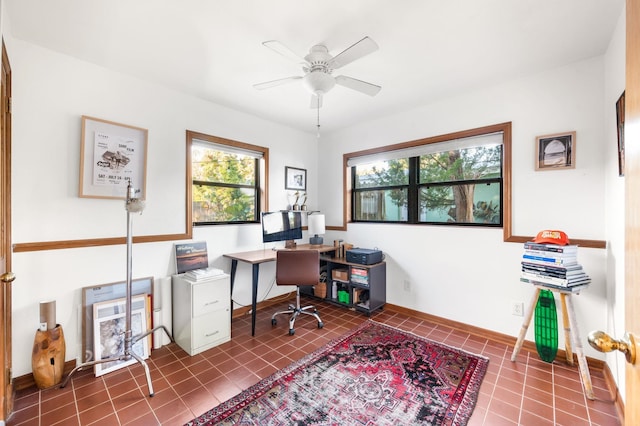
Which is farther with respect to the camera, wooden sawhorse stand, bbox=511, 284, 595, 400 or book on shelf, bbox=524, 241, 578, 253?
book on shelf, bbox=524, 241, 578, 253

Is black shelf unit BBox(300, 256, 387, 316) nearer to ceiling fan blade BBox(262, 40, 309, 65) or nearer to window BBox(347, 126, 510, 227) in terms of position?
window BBox(347, 126, 510, 227)

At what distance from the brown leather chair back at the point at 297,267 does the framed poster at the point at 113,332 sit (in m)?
1.29

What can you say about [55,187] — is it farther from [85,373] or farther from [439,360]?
[439,360]

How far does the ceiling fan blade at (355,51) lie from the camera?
5.29ft

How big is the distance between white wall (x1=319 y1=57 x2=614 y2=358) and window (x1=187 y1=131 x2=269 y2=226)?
160cm

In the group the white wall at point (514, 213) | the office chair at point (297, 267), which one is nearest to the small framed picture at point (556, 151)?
the white wall at point (514, 213)

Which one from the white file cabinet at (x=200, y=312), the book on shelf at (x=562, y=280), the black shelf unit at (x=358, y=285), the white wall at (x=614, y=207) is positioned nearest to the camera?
the white wall at (x=614, y=207)

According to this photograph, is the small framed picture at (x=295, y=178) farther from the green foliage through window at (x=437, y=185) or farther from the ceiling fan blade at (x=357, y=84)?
the ceiling fan blade at (x=357, y=84)

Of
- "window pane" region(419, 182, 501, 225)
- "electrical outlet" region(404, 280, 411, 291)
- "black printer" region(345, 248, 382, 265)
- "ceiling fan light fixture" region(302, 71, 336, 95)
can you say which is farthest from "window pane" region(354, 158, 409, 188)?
"ceiling fan light fixture" region(302, 71, 336, 95)

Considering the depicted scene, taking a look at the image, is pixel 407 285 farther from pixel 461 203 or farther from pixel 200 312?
pixel 200 312

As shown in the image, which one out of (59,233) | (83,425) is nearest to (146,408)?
(83,425)

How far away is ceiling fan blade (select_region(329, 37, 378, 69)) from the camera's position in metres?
1.61

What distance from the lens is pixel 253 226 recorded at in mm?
3510

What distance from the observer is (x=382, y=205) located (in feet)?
12.2
